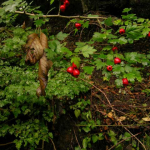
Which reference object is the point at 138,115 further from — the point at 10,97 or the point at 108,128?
the point at 10,97

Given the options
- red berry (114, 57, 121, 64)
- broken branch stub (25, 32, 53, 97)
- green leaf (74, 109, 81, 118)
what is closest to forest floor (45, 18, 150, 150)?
green leaf (74, 109, 81, 118)

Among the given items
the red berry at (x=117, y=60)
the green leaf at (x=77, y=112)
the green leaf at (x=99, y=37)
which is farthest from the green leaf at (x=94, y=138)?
the green leaf at (x=99, y=37)

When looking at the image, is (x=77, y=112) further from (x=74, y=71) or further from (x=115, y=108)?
(x=74, y=71)

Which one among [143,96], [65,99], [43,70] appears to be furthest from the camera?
[143,96]

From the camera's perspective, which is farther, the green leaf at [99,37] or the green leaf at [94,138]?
the green leaf at [94,138]

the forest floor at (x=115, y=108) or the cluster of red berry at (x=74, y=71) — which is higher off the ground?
the cluster of red berry at (x=74, y=71)

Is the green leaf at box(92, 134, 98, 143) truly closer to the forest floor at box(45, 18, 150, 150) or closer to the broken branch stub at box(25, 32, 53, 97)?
the forest floor at box(45, 18, 150, 150)

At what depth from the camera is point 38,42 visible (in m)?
1.03

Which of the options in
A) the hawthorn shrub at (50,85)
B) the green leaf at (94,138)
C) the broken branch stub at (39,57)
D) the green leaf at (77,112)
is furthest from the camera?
the green leaf at (77,112)

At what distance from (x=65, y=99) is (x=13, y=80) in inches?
34.2

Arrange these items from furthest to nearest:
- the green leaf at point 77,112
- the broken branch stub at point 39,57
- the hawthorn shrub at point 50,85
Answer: the green leaf at point 77,112 < the hawthorn shrub at point 50,85 < the broken branch stub at point 39,57

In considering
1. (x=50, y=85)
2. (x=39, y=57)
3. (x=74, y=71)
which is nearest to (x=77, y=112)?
(x=50, y=85)

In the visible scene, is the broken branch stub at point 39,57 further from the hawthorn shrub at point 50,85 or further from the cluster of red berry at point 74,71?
the cluster of red berry at point 74,71

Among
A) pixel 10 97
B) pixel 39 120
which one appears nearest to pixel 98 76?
pixel 39 120
